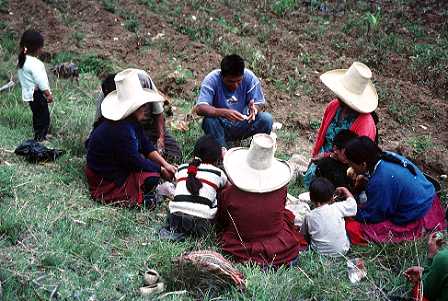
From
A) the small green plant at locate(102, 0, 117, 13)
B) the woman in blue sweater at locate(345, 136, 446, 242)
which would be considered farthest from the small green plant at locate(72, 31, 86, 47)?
the woman in blue sweater at locate(345, 136, 446, 242)

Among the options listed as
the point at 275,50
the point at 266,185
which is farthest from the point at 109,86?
the point at 275,50

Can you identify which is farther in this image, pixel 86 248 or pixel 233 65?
pixel 233 65

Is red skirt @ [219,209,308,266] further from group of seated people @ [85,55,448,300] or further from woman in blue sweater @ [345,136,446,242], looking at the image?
woman in blue sweater @ [345,136,446,242]

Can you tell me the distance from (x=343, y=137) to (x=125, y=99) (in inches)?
73.8

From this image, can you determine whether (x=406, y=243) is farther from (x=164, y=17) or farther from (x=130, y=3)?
(x=130, y=3)

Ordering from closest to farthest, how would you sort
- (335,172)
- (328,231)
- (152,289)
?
(152,289) → (328,231) → (335,172)

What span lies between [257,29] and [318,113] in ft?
8.56

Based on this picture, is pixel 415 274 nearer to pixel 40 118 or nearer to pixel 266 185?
pixel 266 185

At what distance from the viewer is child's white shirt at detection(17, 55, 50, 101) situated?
5.05m

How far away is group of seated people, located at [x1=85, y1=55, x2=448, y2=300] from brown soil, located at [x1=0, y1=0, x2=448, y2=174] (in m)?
1.52

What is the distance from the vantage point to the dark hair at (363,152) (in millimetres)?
4156

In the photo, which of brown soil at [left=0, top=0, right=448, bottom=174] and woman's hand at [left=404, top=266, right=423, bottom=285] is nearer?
woman's hand at [left=404, top=266, right=423, bottom=285]

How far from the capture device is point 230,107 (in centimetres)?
552

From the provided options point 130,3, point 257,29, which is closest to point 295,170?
point 257,29
